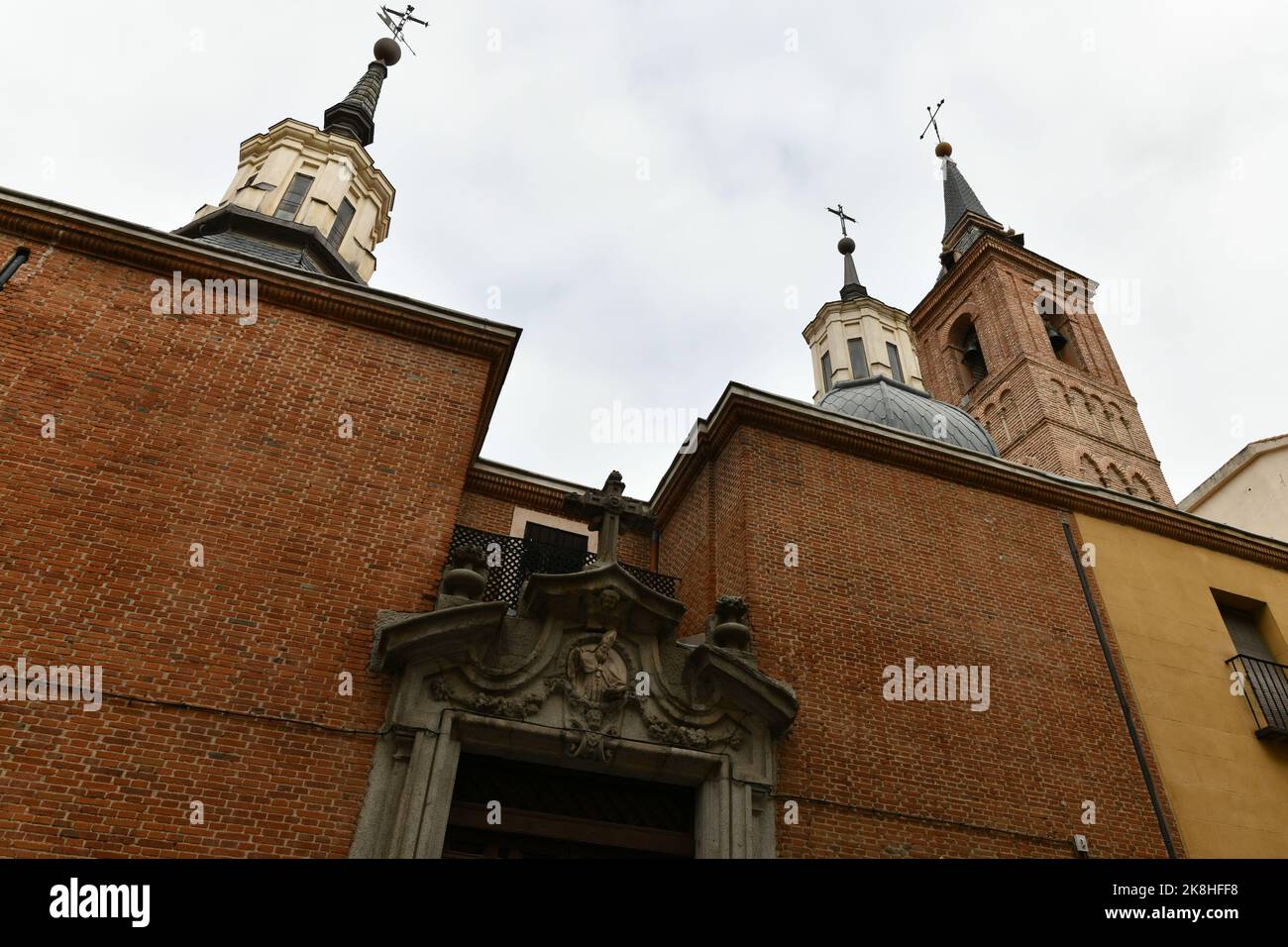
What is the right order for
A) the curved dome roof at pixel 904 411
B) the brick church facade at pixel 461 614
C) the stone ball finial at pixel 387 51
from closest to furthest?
the brick church facade at pixel 461 614
the curved dome roof at pixel 904 411
the stone ball finial at pixel 387 51

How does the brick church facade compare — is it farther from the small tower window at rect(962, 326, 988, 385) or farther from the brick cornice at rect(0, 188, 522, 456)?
the small tower window at rect(962, 326, 988, 385)

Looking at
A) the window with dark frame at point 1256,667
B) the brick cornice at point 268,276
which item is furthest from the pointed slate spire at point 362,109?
the window with dark frame at point 1256,667

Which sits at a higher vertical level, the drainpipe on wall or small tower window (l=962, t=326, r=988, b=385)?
small tower window (l=962, t=326, r=988, b=385)

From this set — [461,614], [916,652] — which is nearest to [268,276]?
[461,614]

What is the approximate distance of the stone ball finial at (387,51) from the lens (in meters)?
25.6

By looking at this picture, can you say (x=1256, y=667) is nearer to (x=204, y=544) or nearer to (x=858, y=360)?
(x=858, y=360)

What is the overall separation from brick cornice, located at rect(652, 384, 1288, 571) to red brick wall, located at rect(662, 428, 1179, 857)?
23 centimetres

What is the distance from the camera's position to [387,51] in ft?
84.3

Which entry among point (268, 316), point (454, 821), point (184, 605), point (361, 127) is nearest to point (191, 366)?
point (268, 316)

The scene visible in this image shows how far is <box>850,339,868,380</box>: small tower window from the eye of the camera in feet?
72.7

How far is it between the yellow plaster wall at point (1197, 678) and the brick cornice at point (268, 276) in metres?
9.55

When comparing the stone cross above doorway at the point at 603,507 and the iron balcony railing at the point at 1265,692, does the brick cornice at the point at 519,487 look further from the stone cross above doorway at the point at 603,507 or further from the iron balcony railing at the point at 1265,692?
the iron balcony railing at the point at 1265,692

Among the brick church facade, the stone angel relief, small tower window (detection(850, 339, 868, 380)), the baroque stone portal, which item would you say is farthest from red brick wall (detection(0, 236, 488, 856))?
small tower window (detection(850, 339, 868, 380))
